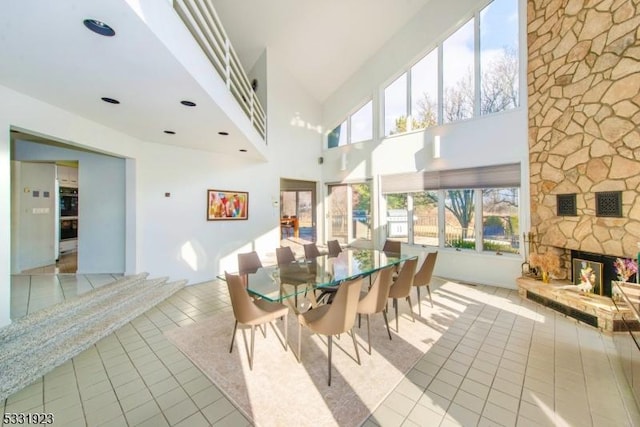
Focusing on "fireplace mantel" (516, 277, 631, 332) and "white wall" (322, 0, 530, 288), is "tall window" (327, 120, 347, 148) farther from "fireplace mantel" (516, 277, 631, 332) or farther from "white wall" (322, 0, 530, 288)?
"fireplace mantel" (516, 277, 631, 332)

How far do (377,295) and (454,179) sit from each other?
3.59 m

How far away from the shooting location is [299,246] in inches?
298

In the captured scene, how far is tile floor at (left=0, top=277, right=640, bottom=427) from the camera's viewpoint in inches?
74.0

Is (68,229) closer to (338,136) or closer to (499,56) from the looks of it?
(338,136)

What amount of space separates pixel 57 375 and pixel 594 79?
7.10 metres

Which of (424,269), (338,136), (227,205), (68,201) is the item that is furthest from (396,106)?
(68,201)

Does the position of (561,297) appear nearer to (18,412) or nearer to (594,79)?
(594,79)

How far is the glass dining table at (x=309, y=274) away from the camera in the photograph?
2730 millimetres

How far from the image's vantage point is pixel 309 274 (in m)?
3.30

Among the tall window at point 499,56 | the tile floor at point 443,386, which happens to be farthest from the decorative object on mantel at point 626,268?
the tall window at point 499,56

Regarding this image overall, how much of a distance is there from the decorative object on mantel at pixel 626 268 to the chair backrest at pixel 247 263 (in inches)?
179

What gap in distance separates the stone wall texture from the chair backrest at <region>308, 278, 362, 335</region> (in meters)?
Result: 3.66

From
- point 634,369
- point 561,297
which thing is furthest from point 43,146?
point 561,297

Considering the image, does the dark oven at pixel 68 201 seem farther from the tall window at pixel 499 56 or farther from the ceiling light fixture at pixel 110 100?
the tall window at pixel 499 56
